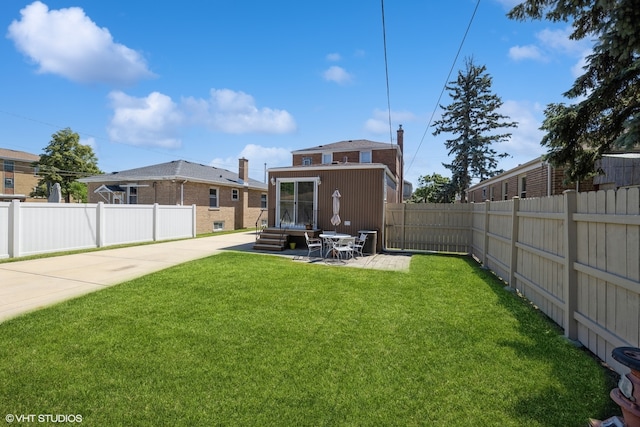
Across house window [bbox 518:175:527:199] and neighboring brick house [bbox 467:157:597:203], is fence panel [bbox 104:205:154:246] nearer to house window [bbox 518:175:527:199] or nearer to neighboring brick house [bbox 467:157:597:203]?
neighboring brick house [bbox 467:157:597:203]

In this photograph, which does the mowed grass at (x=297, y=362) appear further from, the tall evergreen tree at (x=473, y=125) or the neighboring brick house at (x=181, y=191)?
the tall evergreen tree at (x=473, y=125)

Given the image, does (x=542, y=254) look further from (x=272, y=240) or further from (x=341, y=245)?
(x=272, y=240)

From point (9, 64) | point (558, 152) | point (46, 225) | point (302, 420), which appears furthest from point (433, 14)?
point (9, 64)

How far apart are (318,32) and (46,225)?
38.7 feet

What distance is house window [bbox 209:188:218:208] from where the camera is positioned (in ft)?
69.9

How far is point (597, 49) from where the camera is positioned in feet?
14.9

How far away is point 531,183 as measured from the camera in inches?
539

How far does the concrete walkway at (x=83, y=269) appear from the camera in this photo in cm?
573

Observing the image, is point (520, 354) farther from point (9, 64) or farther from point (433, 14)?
point (9, 64)

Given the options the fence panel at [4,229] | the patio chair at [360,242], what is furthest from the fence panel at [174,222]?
the patio chair at [360,242]

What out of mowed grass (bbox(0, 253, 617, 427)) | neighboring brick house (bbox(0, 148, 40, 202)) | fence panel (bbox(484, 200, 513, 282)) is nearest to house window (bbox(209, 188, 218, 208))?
mowed grass (bbox(0, 253, 617, 427))

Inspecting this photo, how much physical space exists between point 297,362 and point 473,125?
32.2 meters

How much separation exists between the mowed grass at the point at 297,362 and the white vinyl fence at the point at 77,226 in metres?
6.68
